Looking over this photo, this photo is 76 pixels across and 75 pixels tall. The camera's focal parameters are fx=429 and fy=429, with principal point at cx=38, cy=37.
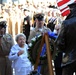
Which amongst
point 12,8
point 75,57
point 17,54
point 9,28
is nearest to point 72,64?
point 75,57

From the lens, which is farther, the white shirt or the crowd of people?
the white shirt

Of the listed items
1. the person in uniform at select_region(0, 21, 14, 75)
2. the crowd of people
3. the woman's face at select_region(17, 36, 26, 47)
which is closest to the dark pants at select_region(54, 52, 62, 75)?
the crowd of people

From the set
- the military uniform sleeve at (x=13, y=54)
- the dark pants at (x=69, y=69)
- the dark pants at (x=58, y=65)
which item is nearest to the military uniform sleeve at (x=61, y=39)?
the dark pants at (x=69, y=69)

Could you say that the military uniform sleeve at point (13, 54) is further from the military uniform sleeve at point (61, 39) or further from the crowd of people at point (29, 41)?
the military uniform sleeve at point (61, 39)

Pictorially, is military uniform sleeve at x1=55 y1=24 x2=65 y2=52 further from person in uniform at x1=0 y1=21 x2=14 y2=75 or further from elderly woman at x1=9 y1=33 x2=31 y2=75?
person in uniform at x1=0 y1=21 x2=14 y2=75

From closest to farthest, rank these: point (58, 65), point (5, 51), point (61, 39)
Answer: point (61, 39) < point (5, 51) < point (58, 65)

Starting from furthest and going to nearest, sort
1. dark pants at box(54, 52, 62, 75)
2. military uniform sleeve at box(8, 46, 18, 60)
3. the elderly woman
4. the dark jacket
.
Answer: dark pants at box(54, 52, 62, 75), the elderly woman, military uniform sleeve at box(8, 46, 18, 60), the dark jacket

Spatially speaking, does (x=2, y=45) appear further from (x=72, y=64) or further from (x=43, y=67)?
(x=72, y=64)

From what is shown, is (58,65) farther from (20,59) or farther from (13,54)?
(13,54)

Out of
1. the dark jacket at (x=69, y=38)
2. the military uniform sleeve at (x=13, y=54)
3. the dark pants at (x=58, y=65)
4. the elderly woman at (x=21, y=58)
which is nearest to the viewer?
the dark jacket at (x=69, y=38)

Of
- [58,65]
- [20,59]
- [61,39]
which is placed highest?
[61,39]

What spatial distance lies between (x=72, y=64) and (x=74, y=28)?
56cm

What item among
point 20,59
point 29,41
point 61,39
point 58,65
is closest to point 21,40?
point 29,41

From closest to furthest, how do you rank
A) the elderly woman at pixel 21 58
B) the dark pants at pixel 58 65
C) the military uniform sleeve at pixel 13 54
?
the military uniform sleeve at pixel 13 54
the elderly woman at pixel 21 58
the dark pants at pixel 58 65
